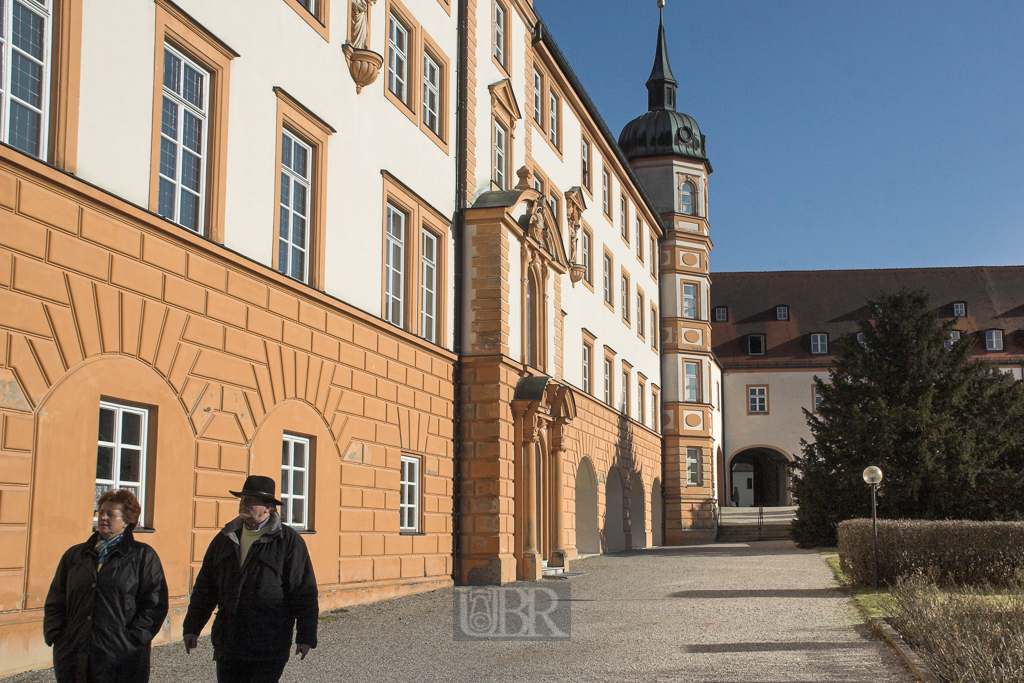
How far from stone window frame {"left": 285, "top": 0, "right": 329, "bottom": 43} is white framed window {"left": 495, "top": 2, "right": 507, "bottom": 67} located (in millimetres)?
7780

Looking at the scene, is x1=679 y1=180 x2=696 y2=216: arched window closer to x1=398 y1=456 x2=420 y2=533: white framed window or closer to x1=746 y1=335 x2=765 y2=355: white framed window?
x1=746 y1=335 x2=765 y2=355: white framed window

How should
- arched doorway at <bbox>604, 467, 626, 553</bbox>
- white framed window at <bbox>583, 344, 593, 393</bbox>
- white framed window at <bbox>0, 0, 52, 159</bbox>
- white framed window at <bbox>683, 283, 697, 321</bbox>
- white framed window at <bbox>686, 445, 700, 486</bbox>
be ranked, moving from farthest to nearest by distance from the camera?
white framed window at <bbox>683, 283, 697, 321</bbox>, white framed window at <bbox>686, 445, 700, 486</bbox>, arched doorway at <bbox>604, 467, 626, 553</bbox>, white framed window at <bbox>583, 344, 593, 393</bbox>, white framed window at <bbox>0, 0, 52, 159</bbox>

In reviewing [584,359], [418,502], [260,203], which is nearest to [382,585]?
[418,502]

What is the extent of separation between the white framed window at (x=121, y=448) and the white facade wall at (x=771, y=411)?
161ft

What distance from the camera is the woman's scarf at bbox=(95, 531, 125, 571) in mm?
5591

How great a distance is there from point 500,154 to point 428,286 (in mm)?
5160

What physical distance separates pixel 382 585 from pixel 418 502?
1956 millimetres

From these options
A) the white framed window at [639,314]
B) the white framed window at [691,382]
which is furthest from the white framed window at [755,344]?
the white framed window at [639,314]

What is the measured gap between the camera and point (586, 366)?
28.7 m

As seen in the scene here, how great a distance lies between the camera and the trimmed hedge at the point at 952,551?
16969 millimetres

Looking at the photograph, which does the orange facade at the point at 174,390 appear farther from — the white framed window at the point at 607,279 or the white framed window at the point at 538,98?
the white framed window at the point at 607,279

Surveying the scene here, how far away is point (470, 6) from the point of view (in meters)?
19.7

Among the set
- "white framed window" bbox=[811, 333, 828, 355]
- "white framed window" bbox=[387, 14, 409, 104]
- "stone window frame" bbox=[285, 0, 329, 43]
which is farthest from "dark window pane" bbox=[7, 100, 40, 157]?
"white framed window" bbox=[811, 333, 828, 355]

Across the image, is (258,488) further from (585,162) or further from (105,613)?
(585,162)
